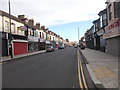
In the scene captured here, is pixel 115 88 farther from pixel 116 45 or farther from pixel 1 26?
pixel 1 26

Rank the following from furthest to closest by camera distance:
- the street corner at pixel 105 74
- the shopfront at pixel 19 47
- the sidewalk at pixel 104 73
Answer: the shopfront at pixel 19 47
the street corner at pixel 105 74
the sidewalk at pixel 104 73

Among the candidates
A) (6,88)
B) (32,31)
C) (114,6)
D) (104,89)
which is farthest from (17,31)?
(104,89)

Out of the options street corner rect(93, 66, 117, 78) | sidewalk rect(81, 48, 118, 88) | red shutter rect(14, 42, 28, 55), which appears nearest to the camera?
sidewalk rect(81, 48, 118, 88)

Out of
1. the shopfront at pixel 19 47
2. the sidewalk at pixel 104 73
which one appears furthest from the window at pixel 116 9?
the shopfront at pixel 19 47

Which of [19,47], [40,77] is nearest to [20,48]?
[19,47]

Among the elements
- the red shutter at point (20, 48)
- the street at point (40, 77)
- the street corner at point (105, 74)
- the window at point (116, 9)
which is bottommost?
the street at point (40, 77)

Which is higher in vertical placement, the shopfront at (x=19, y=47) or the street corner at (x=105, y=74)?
the shopfront at (x=19, y=47)

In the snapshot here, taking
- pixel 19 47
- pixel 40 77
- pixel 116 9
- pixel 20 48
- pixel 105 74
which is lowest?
pixel 40 77

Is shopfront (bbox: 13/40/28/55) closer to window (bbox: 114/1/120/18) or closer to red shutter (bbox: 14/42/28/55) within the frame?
red shutter (bbox: 14/42/28/55)

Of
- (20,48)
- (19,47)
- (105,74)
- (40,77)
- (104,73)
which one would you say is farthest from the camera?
(20,48)

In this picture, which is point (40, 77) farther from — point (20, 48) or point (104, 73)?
point (20, 48)

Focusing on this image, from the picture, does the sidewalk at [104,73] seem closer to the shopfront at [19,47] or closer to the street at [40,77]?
the street at [40,77]

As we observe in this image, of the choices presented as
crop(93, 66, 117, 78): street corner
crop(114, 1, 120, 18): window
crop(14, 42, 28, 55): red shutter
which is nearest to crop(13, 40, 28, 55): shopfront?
crop(14, 42, 28, 55): red shutter

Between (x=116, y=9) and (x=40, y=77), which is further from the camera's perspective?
(x=116, y=9)
